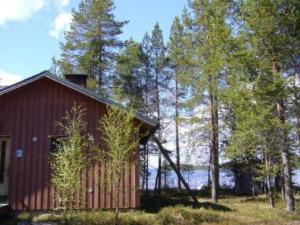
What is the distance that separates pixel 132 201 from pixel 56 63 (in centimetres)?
2084

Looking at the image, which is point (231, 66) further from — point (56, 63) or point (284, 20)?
point (56, 63)

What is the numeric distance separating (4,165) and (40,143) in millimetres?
2439

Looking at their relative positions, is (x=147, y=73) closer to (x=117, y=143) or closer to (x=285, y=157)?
(x=285, y=157)

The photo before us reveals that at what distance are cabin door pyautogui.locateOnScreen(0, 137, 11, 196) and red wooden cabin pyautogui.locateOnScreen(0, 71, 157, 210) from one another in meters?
0.78

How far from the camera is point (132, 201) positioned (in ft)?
45.0

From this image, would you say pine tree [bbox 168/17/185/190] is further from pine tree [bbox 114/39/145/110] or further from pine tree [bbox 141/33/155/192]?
pine tree [bbox 114/39/145/110]

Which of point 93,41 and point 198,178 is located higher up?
point 93,41

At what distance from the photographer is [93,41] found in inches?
1160

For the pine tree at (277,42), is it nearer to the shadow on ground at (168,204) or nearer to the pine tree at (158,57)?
the shadow on ground at (168,204)

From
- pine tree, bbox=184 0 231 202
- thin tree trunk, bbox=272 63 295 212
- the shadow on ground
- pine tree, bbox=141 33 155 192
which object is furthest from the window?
pine tree, bbox=141 33 155 192

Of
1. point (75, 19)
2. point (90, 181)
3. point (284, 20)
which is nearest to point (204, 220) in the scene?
point (90, 181)

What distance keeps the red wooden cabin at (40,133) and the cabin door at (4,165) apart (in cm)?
78

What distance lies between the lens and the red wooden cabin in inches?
535

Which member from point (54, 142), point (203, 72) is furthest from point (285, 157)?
point (54, 142)
